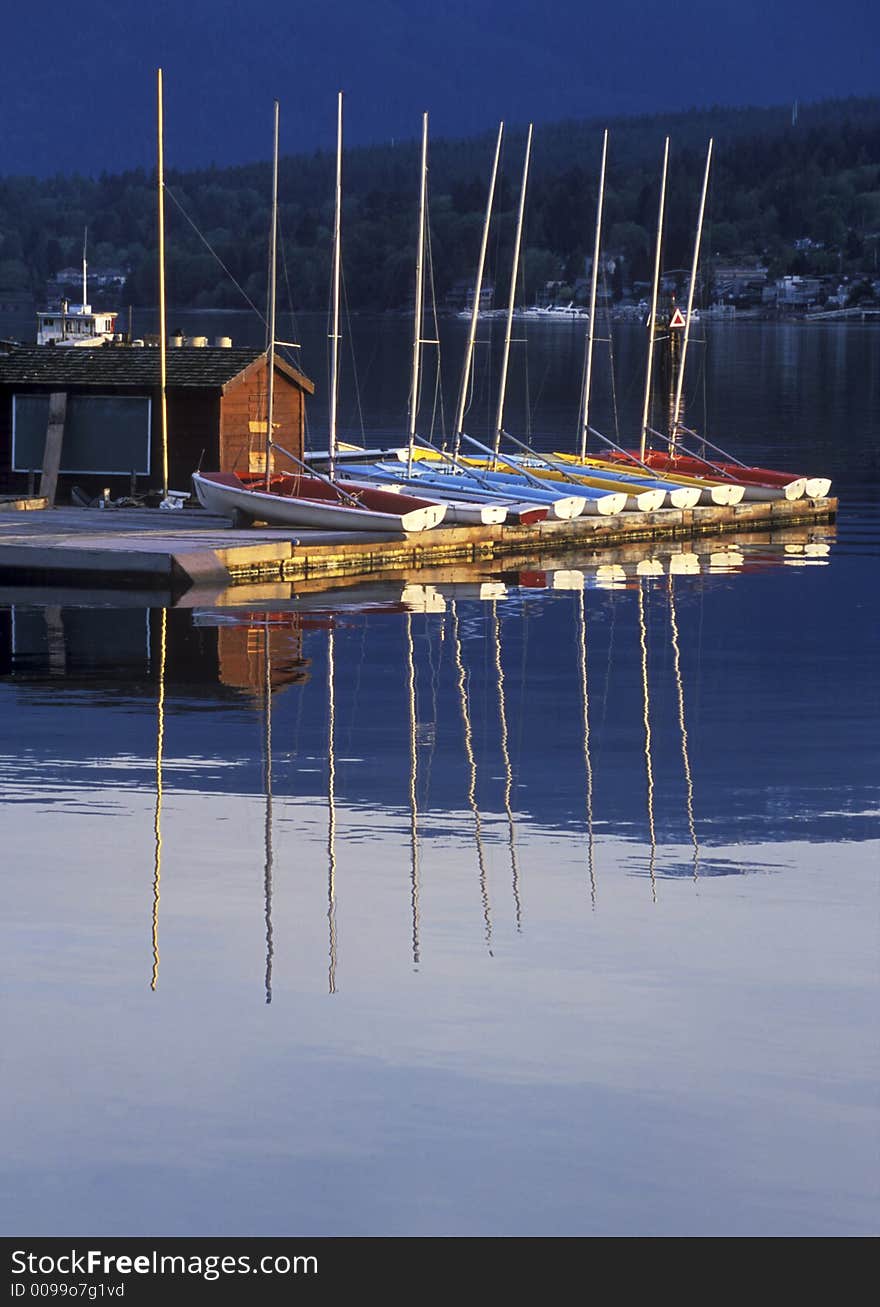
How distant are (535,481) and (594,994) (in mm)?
33230

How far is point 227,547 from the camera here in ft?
113

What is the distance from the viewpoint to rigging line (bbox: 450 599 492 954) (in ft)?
49.9

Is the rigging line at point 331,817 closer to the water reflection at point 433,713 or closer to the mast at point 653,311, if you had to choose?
the water reflection at point 433,713

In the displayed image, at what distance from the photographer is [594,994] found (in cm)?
1343

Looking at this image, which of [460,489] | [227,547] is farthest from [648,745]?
[460,489]

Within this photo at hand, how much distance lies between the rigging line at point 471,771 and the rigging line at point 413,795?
0.44 m

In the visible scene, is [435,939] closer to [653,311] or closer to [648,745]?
[648,745]

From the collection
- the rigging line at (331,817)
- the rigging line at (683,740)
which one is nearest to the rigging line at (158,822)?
the rigging line at (331,817)

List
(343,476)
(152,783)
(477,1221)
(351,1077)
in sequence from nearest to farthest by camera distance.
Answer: (477,1221)
(351,1077)
(152,783)
(343,476)

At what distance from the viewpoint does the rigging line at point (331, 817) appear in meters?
14.2

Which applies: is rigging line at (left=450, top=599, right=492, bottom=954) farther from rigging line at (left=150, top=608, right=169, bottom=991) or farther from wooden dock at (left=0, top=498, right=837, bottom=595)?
wooden dock at (left=0, top=498, right=837, bottom=595)

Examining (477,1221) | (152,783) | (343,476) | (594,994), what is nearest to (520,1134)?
(477,1221)

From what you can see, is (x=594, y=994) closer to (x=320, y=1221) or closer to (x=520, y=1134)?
(x=520, y=1134)
